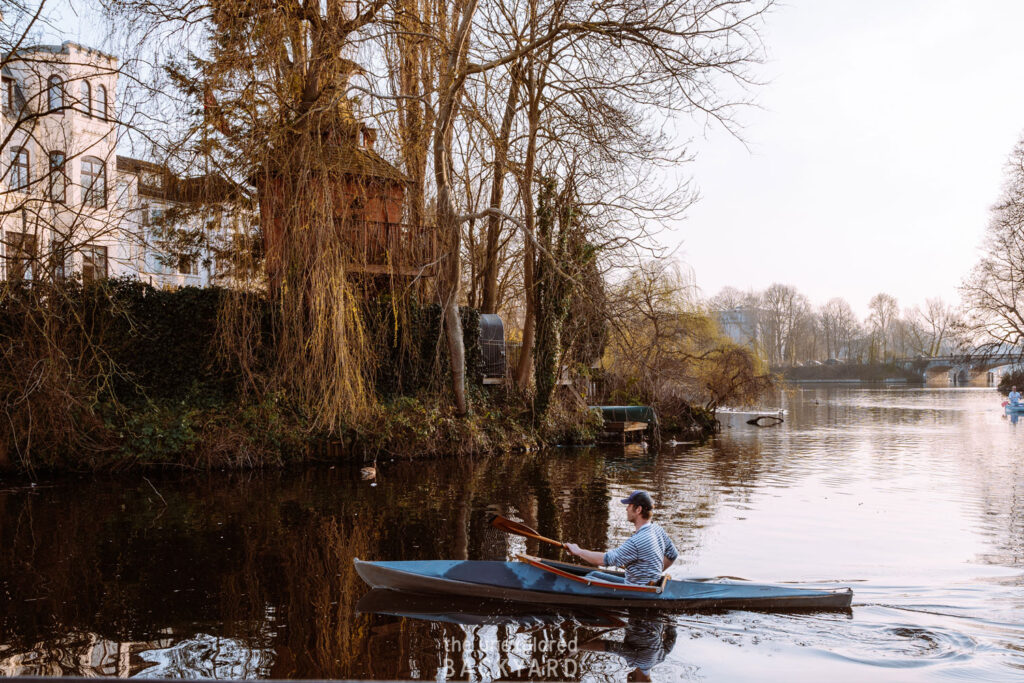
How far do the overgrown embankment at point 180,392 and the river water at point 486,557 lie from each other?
0.83 metres

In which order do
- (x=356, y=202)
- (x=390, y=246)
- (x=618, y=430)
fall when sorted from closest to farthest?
(x=356, y=202), (x=390, y=246), (x=618, y=430)

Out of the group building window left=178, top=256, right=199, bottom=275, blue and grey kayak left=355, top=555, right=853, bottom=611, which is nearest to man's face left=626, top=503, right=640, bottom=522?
blue and grey kayak left=355, top=555, right=853, bottom=611

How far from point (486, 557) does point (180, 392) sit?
1026 cm

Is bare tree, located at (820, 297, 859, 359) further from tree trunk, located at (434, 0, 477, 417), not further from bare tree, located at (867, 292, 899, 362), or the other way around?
tree trunk, located at (434, 0, 477, 417)

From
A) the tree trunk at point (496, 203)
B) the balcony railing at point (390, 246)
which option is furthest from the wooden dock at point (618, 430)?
the balcony railing at point (390, 246)

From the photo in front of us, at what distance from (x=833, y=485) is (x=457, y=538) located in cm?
822

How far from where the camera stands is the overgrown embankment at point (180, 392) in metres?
13.9

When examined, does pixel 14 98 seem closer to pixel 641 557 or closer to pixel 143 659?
pixel 143 659

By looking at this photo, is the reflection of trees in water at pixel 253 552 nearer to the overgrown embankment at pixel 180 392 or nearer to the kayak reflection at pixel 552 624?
the kayak reflection at pixel 552 624

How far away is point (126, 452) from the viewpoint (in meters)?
15.0

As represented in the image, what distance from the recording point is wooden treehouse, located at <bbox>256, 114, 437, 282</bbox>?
48.3 feet

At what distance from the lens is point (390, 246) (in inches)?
651

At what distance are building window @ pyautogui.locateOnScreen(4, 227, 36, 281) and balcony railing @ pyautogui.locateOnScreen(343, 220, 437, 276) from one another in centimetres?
545

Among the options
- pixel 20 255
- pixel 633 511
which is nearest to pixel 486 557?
pixel 633 511
